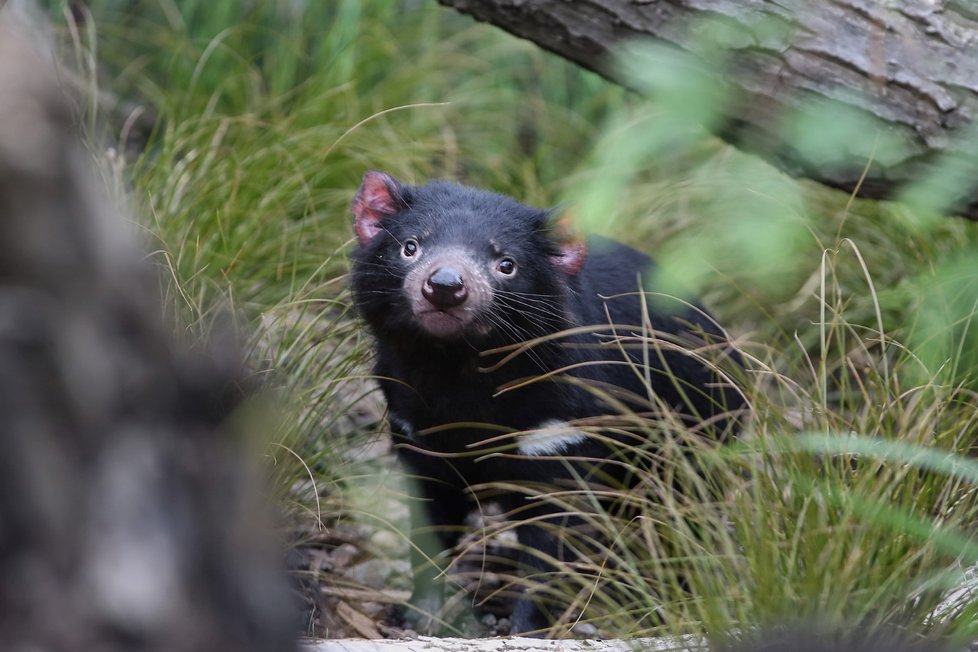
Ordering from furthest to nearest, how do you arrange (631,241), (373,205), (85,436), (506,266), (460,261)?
1. (631,241)
2. (373,205)
3. (506,266)
4. (460,261)
5. (85,436)

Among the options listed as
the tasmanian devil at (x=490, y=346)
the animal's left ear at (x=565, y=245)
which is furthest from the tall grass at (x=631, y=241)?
the animal's left ear at (x=565, y=245)

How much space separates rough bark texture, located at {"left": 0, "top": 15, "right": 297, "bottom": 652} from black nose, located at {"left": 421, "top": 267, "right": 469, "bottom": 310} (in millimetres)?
1836

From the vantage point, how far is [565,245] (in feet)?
11.7

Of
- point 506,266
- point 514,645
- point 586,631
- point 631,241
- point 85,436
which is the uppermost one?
point 85,436

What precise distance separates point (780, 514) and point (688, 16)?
62.9 inches

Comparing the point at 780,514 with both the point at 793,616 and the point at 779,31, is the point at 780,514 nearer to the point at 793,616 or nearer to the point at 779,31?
the point at 793,616

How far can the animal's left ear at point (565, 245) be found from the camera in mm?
3508

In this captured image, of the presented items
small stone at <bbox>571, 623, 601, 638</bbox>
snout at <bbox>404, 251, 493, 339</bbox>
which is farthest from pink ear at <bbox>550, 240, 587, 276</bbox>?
small stone at <bbox>571, 623, 601, 638</bbox>

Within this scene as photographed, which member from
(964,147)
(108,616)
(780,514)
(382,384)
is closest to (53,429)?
(108,616)

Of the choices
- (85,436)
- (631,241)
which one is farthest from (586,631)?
(85,436)

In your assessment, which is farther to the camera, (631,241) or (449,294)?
(631,241)

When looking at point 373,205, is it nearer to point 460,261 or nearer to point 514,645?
point 460,261

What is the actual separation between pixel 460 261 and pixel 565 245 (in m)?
0.37

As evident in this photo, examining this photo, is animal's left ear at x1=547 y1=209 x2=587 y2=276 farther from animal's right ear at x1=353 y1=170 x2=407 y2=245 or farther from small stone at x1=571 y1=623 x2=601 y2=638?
small stone at x1=571 y1=623 x2=601 y2=638
